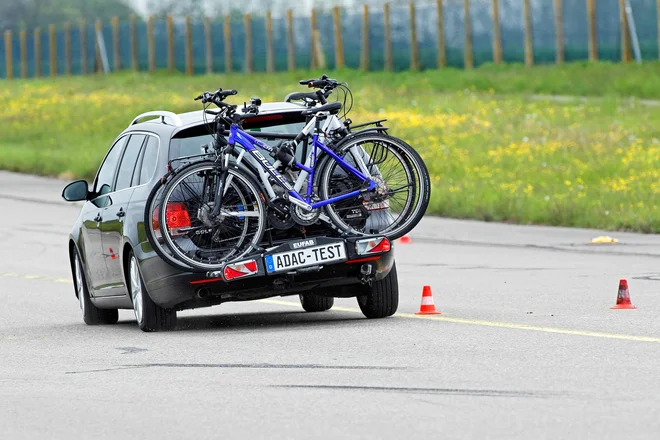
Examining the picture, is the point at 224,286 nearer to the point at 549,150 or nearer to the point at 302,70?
the point at 549,150

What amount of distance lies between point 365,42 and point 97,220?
155ft

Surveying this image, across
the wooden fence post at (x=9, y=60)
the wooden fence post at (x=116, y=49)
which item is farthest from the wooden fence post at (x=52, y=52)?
the wooden fence post at (x=116, y=49)

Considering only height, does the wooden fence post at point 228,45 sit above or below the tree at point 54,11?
below

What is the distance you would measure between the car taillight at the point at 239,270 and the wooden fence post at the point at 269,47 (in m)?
53.6

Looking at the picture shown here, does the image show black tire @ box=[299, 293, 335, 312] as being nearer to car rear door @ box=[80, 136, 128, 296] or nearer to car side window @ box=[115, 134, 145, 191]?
car rear door @ box=[80, 136, 128, 296]

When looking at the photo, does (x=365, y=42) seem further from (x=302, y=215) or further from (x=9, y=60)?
(x=302, y=215)

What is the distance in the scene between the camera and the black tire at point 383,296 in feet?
39.5

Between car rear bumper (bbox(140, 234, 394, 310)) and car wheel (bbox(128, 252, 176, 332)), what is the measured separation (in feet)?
0.68

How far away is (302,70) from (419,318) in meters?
49.9

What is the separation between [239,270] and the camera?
11141mm

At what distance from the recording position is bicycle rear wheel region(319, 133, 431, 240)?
11422 mm

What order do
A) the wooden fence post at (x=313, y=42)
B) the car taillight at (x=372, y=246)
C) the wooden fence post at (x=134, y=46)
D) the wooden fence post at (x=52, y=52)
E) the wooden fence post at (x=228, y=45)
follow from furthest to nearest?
the wooden fence post at (x=52, y=52) < the wooden fence post at (x=134, y=46) < the wooden fence post at (x=228, y=45) < the wooden fence post at (x=313, y=42) < the car taillight at (x=372, y=246)

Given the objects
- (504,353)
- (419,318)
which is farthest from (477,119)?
(504,353)

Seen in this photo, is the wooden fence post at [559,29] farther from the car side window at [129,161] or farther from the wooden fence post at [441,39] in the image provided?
the car side window at [129,161]
